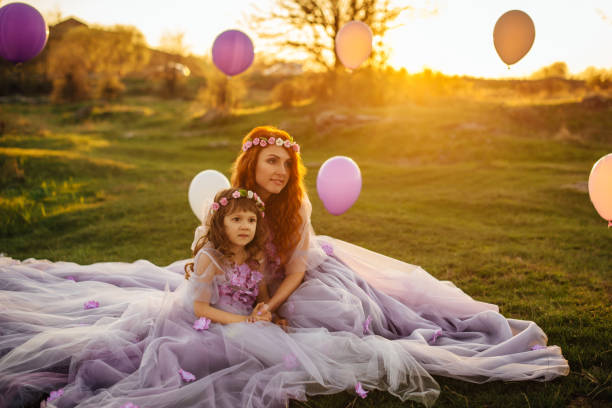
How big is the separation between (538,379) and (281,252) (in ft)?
6.29

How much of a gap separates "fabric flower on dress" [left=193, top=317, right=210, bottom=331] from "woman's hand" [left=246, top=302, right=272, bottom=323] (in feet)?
0.88

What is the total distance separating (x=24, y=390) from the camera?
7.85 ft

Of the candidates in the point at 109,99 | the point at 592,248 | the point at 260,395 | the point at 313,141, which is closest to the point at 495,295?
the point at 592,248

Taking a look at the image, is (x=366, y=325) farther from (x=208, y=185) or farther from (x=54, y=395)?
(x=208, y=185)

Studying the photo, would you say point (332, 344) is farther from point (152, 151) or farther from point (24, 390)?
point (152, 151)

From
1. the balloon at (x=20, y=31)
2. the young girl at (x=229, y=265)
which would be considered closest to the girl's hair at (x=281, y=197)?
the young girl at (x=229, y=265)

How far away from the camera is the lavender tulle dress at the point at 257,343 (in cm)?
244

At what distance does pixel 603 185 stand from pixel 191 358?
13.8ft

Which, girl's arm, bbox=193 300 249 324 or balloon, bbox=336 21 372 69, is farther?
balloon, bbox=336 21 372 69

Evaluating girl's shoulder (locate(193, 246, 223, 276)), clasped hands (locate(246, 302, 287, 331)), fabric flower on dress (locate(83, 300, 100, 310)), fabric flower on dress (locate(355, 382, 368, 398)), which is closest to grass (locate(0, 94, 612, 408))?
fabric flower on dress (locate(355, 382, 368, 398))

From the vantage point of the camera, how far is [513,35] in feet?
18.8

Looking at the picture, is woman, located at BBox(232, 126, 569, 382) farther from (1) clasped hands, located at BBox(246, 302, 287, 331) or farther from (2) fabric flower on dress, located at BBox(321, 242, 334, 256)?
(1) clasped hands, located at BBox(246, 302, 287, 331)

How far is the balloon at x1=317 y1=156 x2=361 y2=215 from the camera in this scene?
17.4 ft

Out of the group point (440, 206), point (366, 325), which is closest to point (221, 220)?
point (366, 325)
